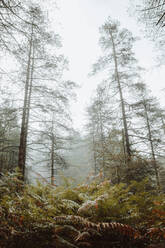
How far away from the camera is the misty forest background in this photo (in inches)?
84.5

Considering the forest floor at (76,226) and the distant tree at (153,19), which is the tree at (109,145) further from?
the forest floor at (76,226)

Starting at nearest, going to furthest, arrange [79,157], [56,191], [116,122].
→ [56,191] → [116,122] → [79,157]

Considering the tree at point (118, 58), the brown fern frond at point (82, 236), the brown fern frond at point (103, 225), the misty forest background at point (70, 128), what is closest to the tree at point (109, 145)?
the misty forest background at point (70, 128)

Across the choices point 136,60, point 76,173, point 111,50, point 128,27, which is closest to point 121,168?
point 136,60

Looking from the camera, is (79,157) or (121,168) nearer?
(121,168)

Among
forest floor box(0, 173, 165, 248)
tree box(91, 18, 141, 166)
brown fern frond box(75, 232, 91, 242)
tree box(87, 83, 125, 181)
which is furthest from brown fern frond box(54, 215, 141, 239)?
tree box(91, 18, 141, 166)

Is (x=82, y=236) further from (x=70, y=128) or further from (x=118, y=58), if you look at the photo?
(x=118, y=58)

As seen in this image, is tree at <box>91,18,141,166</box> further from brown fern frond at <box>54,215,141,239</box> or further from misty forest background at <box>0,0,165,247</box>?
brown fern frond at <box>54,215,141,239</box>

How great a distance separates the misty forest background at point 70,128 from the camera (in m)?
2.15

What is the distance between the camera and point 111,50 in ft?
35.3

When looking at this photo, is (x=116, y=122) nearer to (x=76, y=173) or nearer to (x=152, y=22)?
(x=152, y=22)

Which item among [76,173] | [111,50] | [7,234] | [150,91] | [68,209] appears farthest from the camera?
[76,173]

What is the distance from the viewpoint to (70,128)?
936 centimetres

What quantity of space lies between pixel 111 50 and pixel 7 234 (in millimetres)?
11712
